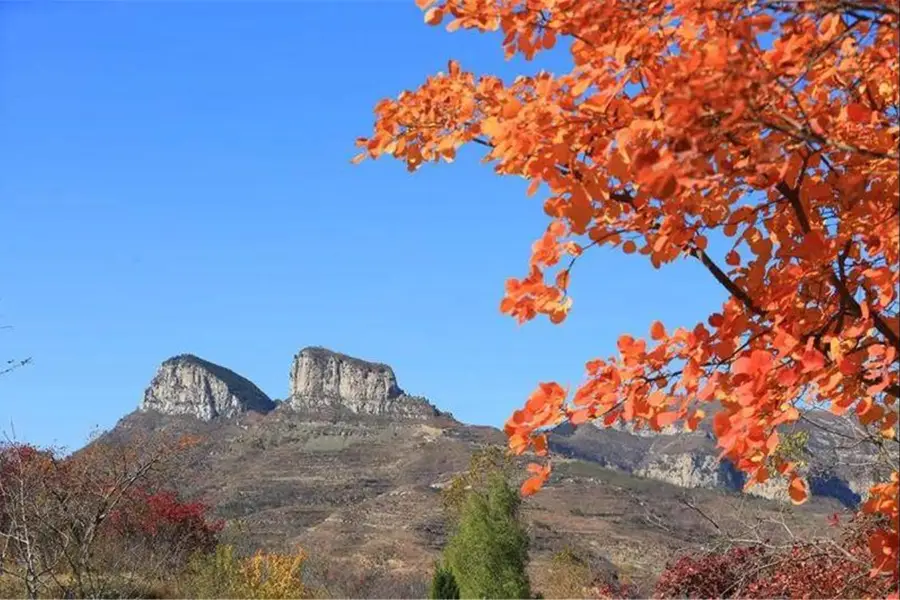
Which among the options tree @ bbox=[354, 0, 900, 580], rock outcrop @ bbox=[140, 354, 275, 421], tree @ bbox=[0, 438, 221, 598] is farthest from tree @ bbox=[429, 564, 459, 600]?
rock outcrop @ bbox=[140, 354, 275, 421]

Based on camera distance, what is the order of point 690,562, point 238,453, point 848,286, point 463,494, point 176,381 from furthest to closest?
point 176,381, point 238,453, point 463,494, point 690,562, point 848,286

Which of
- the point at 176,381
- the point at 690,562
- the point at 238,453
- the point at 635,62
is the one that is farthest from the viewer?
the point at 176,381

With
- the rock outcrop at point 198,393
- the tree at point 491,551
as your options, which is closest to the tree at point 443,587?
the tree at point 491,551

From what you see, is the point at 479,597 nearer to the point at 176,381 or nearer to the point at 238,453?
the point at 238,453

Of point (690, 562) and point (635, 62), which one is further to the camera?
point (690, 562)

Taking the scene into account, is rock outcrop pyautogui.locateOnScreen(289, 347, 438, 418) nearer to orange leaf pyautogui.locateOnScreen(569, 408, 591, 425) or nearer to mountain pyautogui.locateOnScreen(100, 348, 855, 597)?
mountain pyautogui.locateOnScreen(100, 348, 855, 597)

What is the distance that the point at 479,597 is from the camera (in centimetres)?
2111

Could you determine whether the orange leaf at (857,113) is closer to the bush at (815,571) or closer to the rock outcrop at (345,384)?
the bush at (815,571)

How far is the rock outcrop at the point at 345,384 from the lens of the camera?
464 ft

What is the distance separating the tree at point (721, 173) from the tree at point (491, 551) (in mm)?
19317

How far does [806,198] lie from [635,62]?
0.67 meters

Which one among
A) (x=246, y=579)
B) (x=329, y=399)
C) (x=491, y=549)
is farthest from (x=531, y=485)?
(x=329, y=399)

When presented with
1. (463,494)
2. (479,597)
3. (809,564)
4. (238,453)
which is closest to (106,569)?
(479,597)

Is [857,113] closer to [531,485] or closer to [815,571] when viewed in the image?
[531,485]
